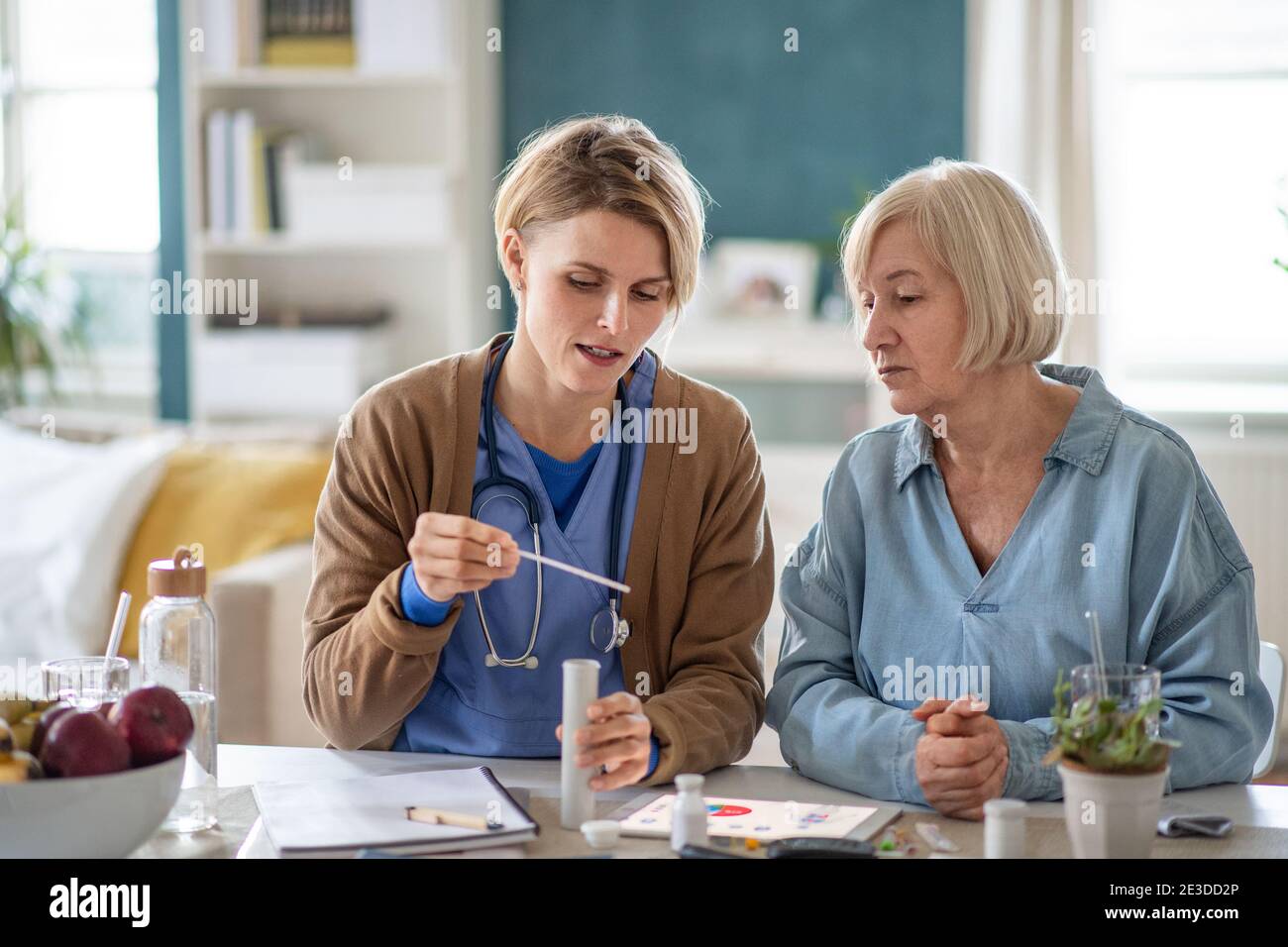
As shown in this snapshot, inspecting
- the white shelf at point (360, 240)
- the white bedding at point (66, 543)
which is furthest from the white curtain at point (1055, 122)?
the white bedding at point (66, 543)

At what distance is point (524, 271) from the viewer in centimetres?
176

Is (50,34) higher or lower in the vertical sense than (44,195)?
higher

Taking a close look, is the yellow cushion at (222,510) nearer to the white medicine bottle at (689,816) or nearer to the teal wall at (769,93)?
the teal wall at (769,93)

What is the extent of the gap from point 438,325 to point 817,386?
132cm

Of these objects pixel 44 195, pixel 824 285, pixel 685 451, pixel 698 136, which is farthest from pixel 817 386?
pixel 44 195

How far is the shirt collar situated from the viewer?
5.41 ft

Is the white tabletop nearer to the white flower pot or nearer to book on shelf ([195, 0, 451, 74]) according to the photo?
the white flower pot

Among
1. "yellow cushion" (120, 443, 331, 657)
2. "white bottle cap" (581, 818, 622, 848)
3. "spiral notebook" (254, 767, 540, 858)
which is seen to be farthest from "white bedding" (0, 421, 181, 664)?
"white bottle cap" (581, 818, 622, 848)

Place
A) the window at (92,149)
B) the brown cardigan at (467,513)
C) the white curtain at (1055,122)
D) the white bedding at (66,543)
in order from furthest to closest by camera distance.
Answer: the window at (92,149) → the white curtain at (1055,122) → the white bedding at (66,543) → the brown cardigan at (467,513)

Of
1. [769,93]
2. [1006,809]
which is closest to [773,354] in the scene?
[769,93]

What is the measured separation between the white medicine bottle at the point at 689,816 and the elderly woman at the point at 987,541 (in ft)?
0.89

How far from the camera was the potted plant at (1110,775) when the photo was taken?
1.20m

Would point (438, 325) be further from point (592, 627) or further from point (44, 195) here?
point (592, 627)

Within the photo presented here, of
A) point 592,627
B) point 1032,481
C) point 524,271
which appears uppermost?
point 524,271
